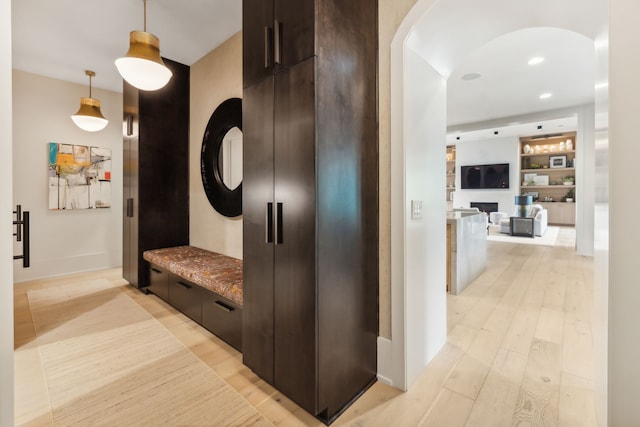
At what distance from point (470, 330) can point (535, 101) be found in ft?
19.3

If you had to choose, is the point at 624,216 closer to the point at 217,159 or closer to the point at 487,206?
the point at 217,159

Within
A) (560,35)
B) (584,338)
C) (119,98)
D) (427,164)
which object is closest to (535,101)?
(560,35)

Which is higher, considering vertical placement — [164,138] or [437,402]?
[164,138]

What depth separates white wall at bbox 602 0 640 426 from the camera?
863 mm

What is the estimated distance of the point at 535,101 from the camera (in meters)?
6.01

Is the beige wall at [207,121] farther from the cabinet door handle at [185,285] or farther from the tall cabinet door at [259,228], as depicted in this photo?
the tall cabinet door at [259,228]

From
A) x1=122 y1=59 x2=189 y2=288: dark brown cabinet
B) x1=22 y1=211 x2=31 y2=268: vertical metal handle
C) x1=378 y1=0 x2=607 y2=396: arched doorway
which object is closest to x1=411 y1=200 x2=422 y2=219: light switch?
x1=378 y1=0 x2=607 y2=396: arched doorway

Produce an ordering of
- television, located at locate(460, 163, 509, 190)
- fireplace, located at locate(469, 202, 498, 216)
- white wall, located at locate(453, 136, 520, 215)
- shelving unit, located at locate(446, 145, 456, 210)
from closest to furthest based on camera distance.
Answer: white wall, located at locate(453, 136, 520, 215), television, located at locate(460, 163, 509, 190), fireplace, located at locate(469, 202, 498, 216), shelving unit, located at locate(446, 145, 456, 210)

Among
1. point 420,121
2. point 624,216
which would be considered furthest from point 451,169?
point 624,216

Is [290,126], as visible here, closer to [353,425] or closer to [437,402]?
[353,425]

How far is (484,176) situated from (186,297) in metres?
11.4

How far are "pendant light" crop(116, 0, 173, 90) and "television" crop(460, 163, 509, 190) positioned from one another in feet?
37.6

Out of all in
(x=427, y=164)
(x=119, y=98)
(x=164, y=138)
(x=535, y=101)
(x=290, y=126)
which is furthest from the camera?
(x=535, y=101)

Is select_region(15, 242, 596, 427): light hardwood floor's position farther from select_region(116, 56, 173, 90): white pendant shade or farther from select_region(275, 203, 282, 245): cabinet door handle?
select_region(116, 56, 173, 90): white pendant shade
